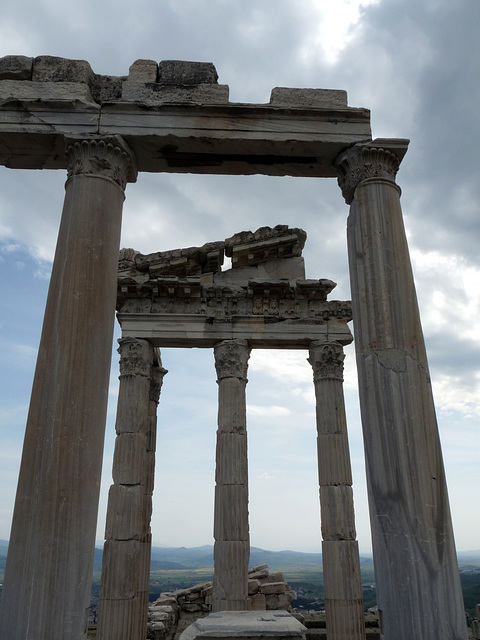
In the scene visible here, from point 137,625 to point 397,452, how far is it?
36.2 feet

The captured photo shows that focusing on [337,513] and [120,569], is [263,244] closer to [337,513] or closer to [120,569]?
[337,513]

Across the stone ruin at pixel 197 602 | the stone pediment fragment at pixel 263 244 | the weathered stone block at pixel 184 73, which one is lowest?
the stone ruin at pixel 197 602

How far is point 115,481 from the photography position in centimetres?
1503

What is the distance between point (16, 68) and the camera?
886cm

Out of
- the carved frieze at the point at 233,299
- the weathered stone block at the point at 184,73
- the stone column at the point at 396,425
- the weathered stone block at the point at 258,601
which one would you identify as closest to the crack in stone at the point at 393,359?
the stone column at the point at 396,425

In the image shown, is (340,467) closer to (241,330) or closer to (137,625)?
(241,330)

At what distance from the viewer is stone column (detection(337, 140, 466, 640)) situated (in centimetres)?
620

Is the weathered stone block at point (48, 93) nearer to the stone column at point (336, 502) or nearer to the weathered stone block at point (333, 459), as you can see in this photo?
the stone column at point (336, 502)

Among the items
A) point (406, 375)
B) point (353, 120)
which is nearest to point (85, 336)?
point (406, 375)

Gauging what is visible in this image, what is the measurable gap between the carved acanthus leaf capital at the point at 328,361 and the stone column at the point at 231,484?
2.28m

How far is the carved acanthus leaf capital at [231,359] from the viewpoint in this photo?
55.1 ft

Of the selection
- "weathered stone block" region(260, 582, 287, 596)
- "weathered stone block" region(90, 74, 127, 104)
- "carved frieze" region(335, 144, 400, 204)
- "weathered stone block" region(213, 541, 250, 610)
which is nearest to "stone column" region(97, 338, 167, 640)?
"weathered stone block" region(213, 541, 250, 610)

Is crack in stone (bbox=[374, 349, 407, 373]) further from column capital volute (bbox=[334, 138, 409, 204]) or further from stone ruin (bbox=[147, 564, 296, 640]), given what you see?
stone ruin (bbox=[147, 564, 296, 640])

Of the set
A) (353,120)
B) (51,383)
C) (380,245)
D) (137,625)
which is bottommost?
(137,625)
